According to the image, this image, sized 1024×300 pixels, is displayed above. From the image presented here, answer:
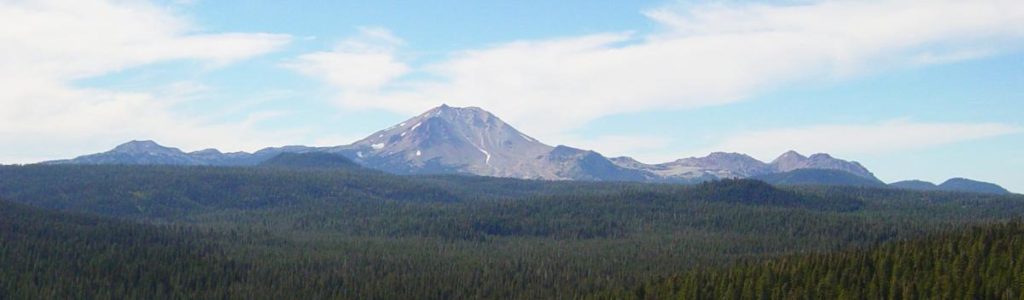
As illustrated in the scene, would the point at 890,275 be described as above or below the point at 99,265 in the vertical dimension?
above

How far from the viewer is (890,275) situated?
12425 centimetres

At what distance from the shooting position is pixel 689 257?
184000 millimetres

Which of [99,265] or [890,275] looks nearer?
[890,275]

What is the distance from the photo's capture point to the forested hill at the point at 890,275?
11200 centimetres

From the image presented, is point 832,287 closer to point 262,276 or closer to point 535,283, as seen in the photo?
point 535,283

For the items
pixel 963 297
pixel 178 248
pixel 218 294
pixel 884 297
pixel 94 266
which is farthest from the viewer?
pixel 178 248

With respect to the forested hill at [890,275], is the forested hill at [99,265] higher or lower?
lower

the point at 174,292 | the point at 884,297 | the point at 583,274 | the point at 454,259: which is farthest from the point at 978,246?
the point at 174,292

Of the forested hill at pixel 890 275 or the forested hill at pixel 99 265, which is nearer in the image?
the forested hill at pixel 890 275

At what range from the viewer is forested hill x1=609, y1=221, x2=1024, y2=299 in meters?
112

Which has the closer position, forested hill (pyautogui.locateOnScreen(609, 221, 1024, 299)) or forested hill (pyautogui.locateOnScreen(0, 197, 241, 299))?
forested hill (pyautogui.locateOnScreen(609, 221, 1024, 299))

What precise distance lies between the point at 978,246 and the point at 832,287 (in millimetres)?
18708

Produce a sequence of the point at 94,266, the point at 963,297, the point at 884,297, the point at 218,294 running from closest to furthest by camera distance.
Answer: the point at 963,297 < the point at 884,297 < the point at 218,294 < the point at 94,266

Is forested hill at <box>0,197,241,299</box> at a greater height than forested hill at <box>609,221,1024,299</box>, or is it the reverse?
forested hill at <box>609,221,1024,299</box>
